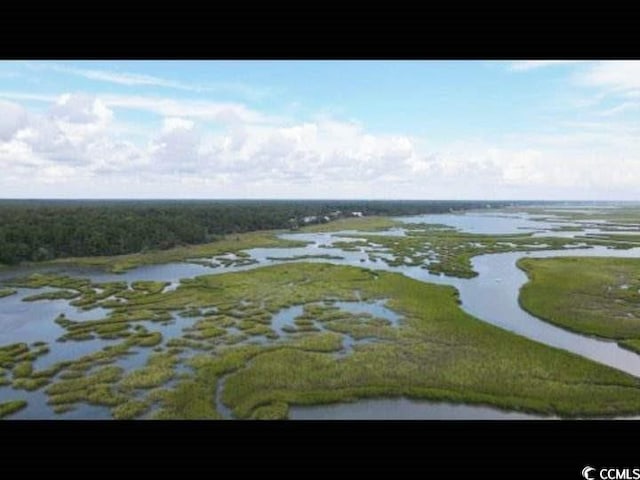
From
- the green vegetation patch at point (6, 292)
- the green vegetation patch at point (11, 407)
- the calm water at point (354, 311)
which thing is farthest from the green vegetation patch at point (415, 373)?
the green vegetation patch at point (6, 292)

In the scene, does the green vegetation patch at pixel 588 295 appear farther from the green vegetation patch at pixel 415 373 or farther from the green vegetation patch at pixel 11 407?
the green vegetation patch at pixel 11 407

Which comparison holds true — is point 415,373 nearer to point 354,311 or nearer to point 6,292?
point 354,311

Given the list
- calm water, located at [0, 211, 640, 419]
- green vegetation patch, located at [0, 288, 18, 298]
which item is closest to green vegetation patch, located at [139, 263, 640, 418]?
calm water, located at [0, 211, 640, 419]

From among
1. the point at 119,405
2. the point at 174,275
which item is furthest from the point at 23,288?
the point at 119,405

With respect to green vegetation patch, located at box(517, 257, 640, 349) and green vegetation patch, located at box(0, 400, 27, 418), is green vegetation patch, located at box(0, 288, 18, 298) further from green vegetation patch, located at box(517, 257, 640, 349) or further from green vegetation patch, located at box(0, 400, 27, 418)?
green vegetation patch, located at box(517, 257, 640, 349)

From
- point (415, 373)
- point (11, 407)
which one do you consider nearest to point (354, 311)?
point (415, 373)
